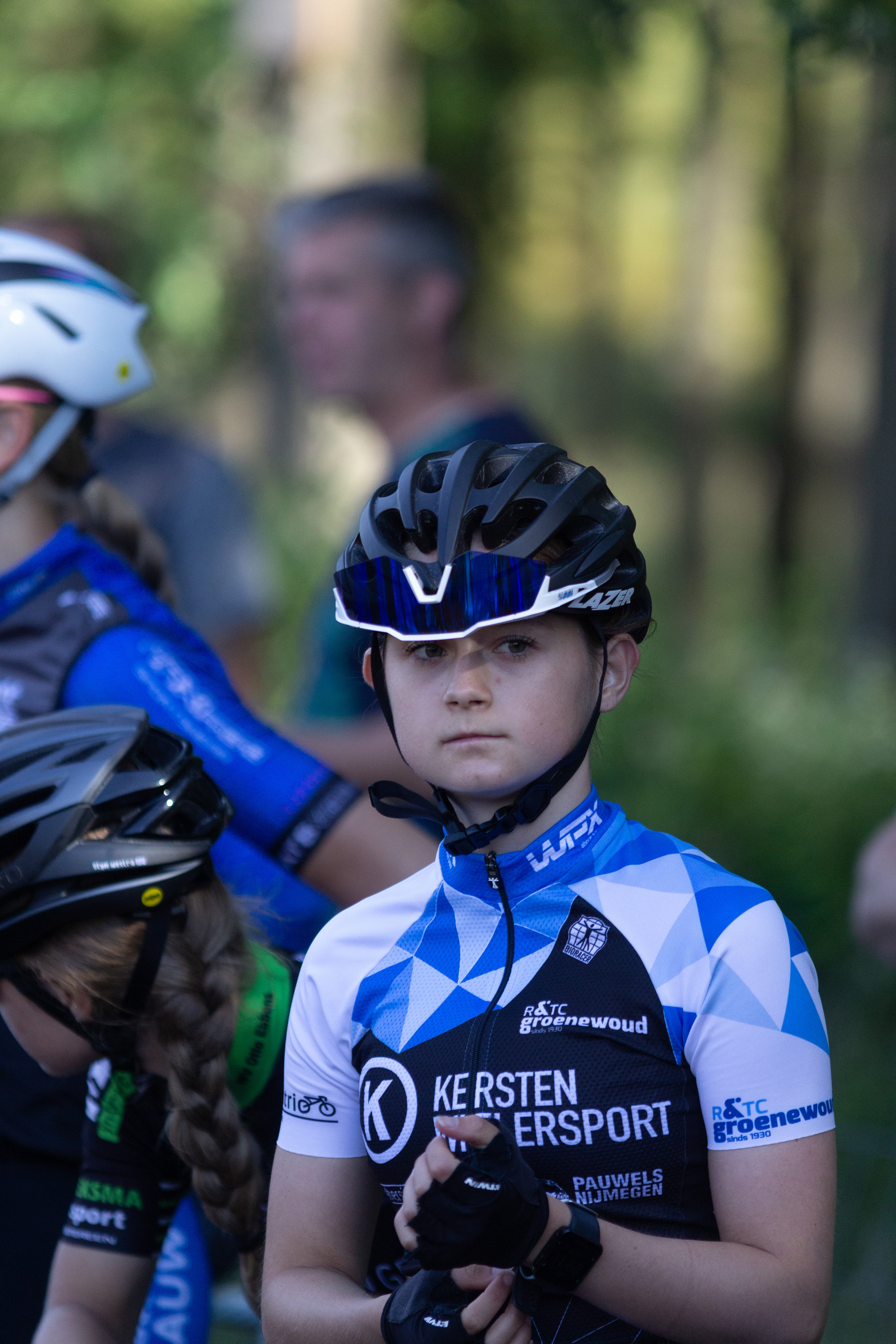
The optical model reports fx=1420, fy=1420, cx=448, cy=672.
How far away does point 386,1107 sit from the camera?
6.33ft

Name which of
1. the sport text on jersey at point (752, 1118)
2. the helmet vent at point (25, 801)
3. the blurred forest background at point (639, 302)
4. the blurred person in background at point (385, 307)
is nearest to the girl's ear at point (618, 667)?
the sport text on jersey at point (752, 1118)

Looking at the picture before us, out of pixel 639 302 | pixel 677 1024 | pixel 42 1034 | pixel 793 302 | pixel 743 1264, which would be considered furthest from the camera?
pixel 639 302

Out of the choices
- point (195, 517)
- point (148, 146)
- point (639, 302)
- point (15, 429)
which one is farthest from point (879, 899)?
point (639, 302)

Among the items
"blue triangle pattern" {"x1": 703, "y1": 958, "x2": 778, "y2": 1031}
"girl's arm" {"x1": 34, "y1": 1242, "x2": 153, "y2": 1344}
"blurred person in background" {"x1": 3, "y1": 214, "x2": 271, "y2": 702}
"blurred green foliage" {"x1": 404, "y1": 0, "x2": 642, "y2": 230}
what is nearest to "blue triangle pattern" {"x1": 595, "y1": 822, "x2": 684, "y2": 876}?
"blue triangle pattern" {"x1": 703, "y1": 958, "x2": 778, "y2": 1031}

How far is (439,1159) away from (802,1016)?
51 centimetres

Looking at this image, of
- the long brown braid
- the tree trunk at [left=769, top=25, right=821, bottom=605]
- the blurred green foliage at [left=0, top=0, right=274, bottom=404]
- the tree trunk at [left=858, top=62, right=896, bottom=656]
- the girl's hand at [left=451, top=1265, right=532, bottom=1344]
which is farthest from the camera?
the blurred green foliage at [left=0, top=0, right=274, bottom=404]

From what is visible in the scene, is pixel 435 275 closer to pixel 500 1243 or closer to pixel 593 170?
pixel 500 1243

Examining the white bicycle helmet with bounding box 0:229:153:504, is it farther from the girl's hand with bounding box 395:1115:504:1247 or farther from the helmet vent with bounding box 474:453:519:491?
the girl's hand with bounding box 395:1115:504:1247

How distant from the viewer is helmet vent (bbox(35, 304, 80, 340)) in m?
3.08

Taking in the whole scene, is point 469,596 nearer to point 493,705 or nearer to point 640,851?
point 493,705

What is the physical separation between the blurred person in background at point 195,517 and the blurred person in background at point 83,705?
1.96 metres

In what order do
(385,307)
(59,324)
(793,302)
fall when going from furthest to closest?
1. (793,302)
2. (385,307)
3. (59,324)

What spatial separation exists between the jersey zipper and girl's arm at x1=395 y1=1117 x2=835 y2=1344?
0.61 ft

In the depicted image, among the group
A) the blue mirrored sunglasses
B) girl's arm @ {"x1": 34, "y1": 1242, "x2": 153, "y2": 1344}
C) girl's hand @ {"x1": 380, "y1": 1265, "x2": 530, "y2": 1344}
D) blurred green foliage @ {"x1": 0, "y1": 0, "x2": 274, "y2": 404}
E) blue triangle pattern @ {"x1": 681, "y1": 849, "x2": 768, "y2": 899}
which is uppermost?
blurred green foliage @ {"x1": 0, "y1": 0, "x2": 274, "y2": 404}
